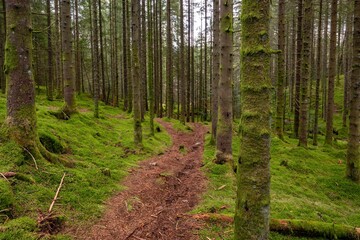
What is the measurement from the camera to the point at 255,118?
241cm

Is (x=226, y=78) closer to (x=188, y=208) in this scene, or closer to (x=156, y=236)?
(x=188, y=208)

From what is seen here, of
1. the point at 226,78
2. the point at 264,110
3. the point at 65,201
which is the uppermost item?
the point at 226,78

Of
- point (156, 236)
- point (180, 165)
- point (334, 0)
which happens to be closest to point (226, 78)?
point (180, 165)

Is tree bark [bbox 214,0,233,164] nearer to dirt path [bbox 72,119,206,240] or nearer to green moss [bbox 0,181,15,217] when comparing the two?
dirt path [bbox 72,119,206,240]

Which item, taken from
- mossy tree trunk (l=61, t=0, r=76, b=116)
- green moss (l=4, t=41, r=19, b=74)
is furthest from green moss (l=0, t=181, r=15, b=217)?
mossy tree trunk (l=61, t=0, r=76, b=116)

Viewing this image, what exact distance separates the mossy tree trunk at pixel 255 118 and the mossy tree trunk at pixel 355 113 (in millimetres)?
6950

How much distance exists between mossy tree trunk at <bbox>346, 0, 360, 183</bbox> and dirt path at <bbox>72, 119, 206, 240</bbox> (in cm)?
500

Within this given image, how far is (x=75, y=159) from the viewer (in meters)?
6.66

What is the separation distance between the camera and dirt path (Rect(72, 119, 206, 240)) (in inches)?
161

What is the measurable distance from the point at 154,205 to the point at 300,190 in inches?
180

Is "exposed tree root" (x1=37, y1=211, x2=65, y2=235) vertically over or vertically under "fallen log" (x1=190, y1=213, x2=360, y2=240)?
over

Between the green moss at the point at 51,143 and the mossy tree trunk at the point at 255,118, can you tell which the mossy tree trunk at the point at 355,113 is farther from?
the green moss at the point at 51,143

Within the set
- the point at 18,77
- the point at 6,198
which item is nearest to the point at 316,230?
the point at 6,198

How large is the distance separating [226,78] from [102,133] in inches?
238
